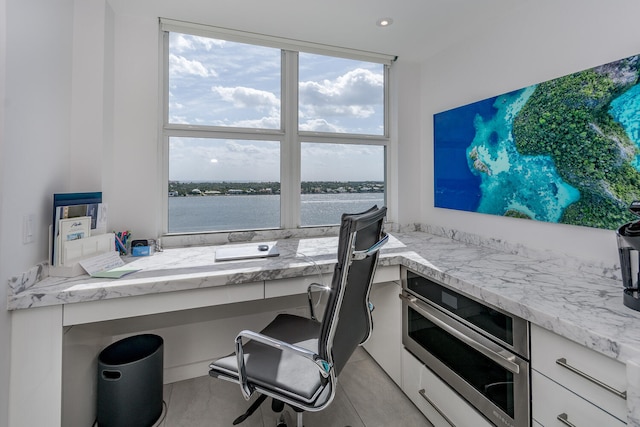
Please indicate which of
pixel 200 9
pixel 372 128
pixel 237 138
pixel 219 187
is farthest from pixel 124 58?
pixel 372 128

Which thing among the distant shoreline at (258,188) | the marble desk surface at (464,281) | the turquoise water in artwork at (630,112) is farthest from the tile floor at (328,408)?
the turquoise water in artwork at (630,112)

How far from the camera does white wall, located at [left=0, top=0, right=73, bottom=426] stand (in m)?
1.15

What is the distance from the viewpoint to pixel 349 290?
1146mm

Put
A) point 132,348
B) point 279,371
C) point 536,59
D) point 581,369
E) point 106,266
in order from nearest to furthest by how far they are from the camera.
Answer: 1. point 581,369
2. point 279,371
3. point 106,266
4. point 536,59
5. point 132,348

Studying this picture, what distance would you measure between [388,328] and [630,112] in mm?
1698

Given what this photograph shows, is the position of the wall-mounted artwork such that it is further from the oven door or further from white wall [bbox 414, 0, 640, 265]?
the oven door

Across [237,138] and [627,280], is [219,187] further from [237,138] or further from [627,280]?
[627,280]

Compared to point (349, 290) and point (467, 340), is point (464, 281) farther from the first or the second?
point (349, 290)

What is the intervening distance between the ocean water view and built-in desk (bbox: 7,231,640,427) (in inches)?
17.9

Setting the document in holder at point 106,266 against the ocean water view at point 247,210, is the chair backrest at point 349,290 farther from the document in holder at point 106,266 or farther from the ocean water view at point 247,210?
the ocean water view at point 247,210

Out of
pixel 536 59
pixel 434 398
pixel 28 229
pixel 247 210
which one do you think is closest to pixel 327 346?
pixel 434 398

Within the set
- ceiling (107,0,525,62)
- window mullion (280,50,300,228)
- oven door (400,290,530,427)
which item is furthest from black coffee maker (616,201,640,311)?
window mullion (280,50,300,228)

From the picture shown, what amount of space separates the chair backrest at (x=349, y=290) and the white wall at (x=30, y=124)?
1296 mm

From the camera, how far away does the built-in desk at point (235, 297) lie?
39.0 inches
